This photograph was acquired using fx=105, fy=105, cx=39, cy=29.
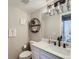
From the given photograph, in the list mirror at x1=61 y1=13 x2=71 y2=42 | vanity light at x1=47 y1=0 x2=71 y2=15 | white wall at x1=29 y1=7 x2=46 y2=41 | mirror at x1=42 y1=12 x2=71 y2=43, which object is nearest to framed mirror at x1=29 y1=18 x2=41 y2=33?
white wall at x1=29 y1=7 x2=46 y2=41

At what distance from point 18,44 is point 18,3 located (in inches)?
58.1

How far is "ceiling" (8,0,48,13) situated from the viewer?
11.1 ft

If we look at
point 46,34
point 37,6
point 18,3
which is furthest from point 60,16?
point 18,3

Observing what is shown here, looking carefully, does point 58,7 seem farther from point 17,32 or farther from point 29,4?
point 17,32

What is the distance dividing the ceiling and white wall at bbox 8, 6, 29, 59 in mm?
165

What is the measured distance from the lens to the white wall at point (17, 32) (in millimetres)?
3654

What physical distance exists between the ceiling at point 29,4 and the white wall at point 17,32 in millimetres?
165

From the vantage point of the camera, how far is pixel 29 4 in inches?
144

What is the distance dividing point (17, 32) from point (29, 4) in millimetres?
1092

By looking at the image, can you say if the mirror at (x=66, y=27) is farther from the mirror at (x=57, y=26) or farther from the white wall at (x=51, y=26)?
the white wall at (x=51, y=26)

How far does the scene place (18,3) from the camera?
355 centimetres

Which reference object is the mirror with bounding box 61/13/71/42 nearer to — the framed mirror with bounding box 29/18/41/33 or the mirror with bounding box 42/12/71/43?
the mirror with bounding box 42/12/71/43

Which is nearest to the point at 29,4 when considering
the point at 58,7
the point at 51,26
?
the point at 51,26
